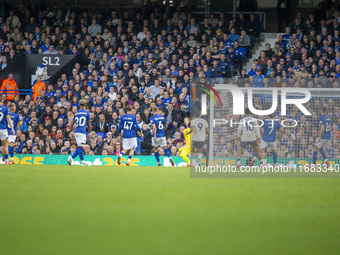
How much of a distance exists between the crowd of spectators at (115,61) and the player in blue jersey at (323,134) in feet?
16.6

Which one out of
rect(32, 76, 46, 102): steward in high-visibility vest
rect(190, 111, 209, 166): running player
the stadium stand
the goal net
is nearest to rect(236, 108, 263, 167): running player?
the goal net

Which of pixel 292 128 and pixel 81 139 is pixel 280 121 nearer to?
pixel 292 128

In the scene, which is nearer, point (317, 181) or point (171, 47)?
point (317, 181)

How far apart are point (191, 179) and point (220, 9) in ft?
49.8

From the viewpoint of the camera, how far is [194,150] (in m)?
16.3

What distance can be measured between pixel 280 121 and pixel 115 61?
8.93 meters

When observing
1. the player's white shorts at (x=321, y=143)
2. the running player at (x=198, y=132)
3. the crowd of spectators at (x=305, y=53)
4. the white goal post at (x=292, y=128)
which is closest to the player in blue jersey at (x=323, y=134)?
the player's white shorts at (x=321, y=143)

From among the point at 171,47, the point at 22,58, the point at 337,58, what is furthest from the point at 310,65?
the point at 22,58

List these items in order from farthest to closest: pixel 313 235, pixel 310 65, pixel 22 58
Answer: pixel 22 58, pixel 310 65, pixel 313 235

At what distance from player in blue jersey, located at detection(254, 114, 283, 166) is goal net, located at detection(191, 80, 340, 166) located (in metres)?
0.07

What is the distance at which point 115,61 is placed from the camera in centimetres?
2161

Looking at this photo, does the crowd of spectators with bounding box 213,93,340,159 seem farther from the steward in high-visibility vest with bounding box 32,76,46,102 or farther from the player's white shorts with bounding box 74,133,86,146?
the steward in high-visibility vest with bounding box 32,76,46,102

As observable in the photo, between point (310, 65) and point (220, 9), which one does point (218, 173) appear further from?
point (220, 9)

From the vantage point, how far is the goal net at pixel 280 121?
14164mm
